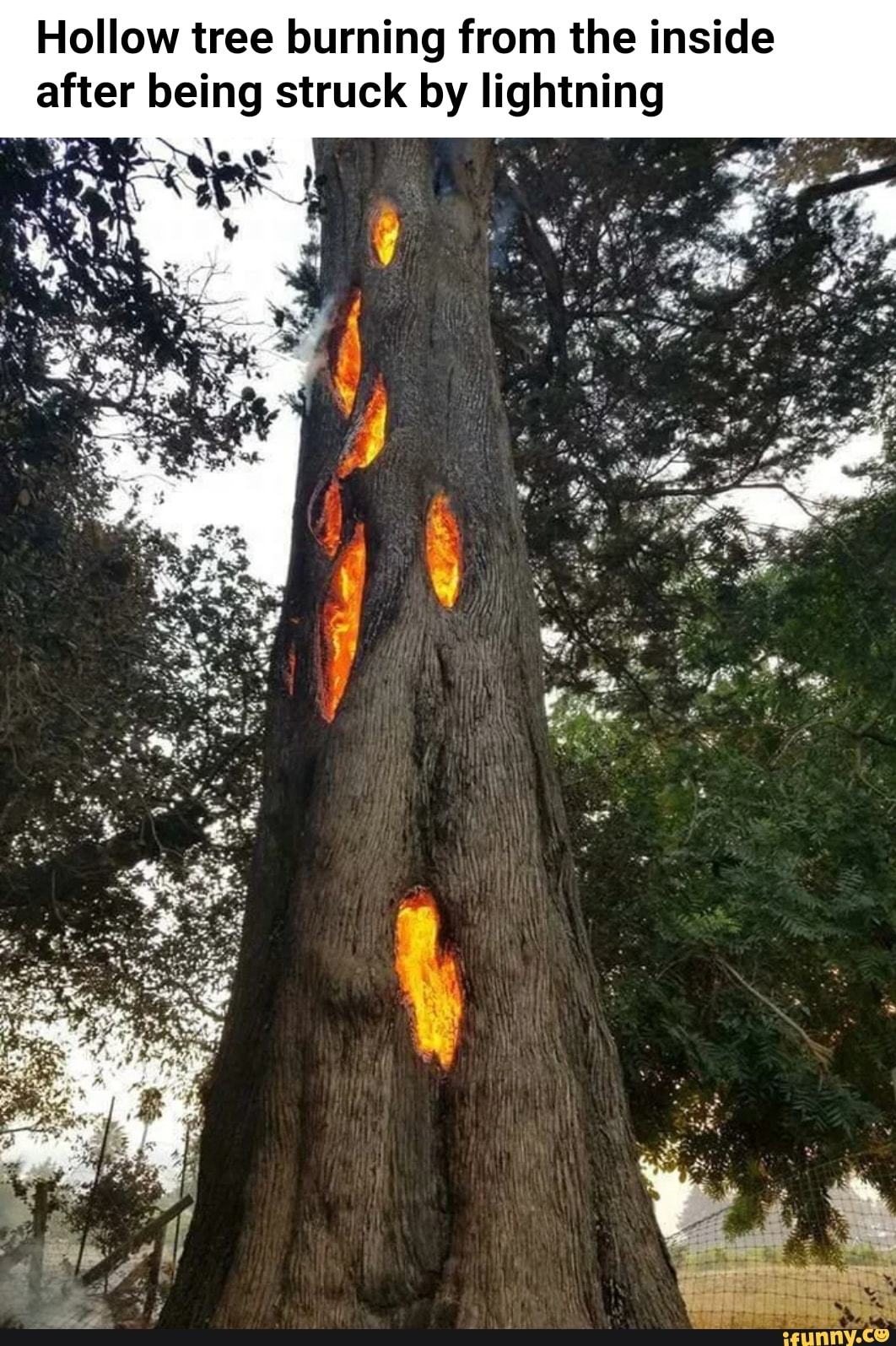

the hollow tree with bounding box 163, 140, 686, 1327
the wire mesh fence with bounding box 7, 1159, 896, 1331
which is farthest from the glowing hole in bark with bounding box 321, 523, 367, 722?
the wire mesh fence with bounding box 7, 1159, 896, 1331

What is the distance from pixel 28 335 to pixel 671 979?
284 inches

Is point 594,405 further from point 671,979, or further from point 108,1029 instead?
point 108,1029

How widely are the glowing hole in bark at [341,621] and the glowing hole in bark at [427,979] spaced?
106 centimetres

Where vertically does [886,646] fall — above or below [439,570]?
above

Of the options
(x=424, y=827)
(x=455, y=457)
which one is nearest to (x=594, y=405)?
(x=455, y=457)

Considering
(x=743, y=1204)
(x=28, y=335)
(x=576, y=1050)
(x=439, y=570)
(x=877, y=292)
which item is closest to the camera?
(x=576, y=1050)

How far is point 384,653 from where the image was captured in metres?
4.02

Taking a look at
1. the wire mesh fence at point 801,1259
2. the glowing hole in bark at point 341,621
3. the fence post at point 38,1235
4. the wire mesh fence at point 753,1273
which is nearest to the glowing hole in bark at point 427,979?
the glowing hole in bark at point 341,621

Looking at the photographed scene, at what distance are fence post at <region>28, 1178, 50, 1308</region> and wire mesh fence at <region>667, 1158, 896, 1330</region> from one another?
5.90 meters

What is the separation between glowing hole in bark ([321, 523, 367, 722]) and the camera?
426cm

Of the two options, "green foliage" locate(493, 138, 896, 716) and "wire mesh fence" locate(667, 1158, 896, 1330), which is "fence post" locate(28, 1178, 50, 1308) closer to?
"wire mesh fence" locate(667, 1158, 896, 1330)

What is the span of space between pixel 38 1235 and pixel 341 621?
799 cm

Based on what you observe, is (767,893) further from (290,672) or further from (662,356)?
(290,672)

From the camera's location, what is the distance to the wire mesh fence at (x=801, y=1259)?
29.1 ft
